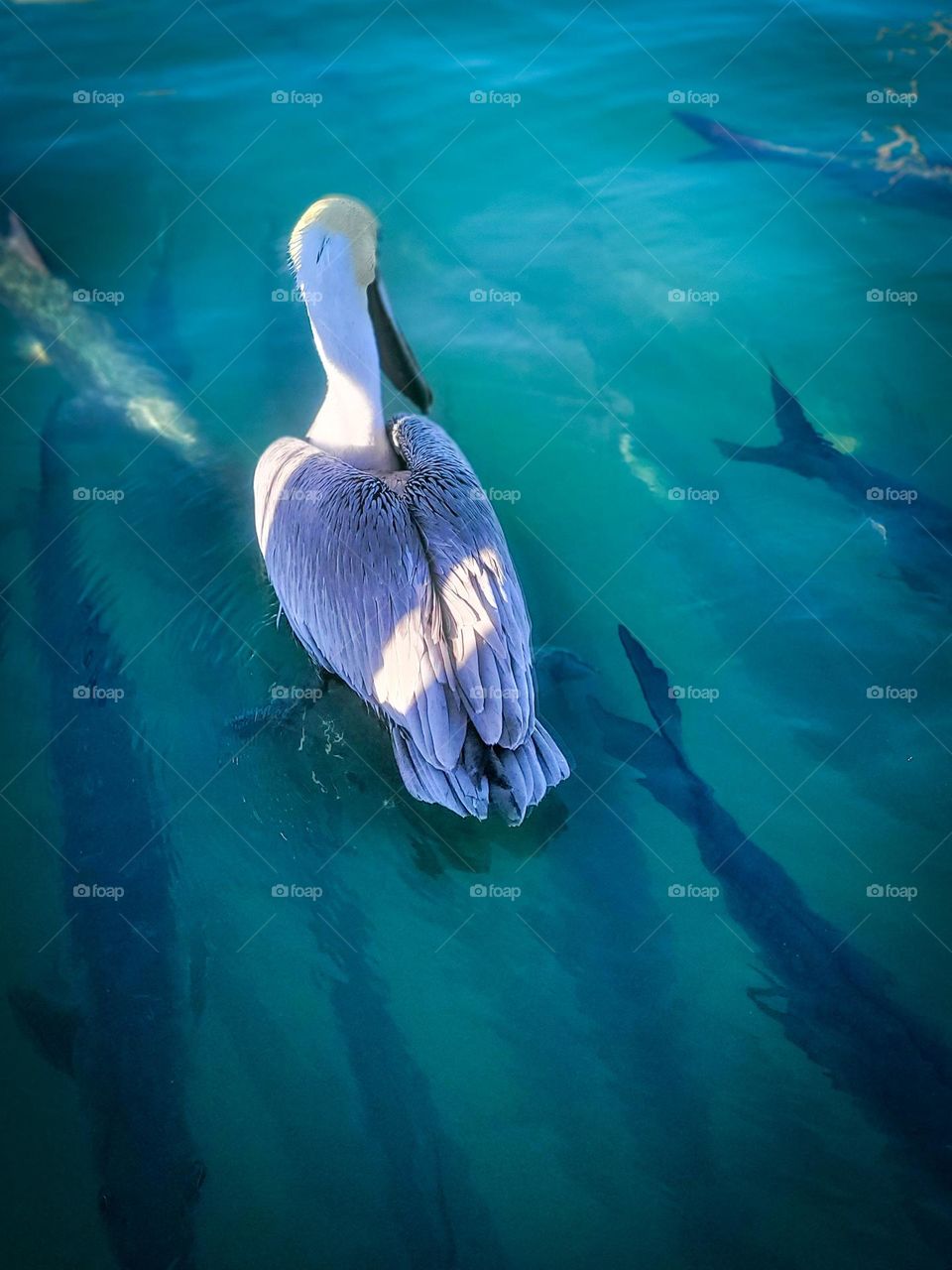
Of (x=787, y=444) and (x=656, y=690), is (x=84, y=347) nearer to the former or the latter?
(x=656, y=690)

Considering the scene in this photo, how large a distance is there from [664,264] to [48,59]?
3770mm

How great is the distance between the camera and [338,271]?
3928mm

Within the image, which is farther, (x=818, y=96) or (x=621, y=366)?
(x=818, y=96)

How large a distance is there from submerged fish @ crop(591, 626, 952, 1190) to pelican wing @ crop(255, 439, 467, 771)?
2.86 ft

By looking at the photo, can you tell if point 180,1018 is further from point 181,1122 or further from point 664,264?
point 664,264

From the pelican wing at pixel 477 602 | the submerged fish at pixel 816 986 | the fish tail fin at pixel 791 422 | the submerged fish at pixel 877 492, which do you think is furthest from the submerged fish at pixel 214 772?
the fish tail fin at pixel 791 422

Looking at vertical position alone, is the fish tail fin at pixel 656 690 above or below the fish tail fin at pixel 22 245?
below

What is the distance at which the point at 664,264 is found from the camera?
558 cm

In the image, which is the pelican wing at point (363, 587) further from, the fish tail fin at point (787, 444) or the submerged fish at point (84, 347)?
the fish tail fin at point (787, 444)

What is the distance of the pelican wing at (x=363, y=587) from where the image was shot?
10.5 ft

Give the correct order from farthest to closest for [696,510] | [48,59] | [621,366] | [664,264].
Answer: [48,59] < [664,264] < [621,366] < [696,510]

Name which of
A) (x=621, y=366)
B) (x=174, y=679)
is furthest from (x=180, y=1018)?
(x=621, y=366)

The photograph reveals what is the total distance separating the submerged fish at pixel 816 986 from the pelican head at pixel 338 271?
1.66m

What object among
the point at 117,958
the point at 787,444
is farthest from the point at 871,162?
the point at 117,958
